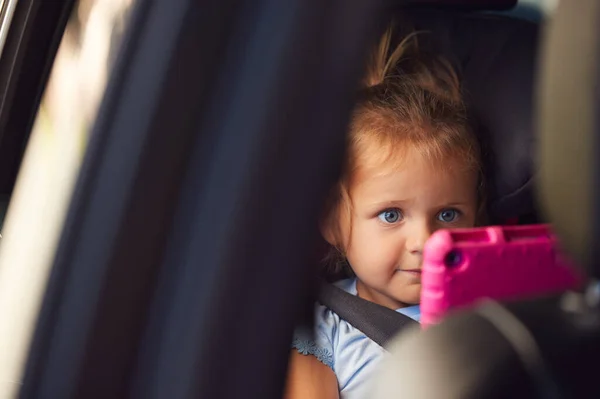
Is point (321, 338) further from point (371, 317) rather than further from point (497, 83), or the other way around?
point (497, 83)

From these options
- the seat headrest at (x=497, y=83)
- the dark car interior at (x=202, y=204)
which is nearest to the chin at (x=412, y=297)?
the seat headrest at (x=497, y=83)

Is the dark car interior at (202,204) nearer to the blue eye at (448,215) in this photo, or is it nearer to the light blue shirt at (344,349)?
the light blue shirt at (344,349)

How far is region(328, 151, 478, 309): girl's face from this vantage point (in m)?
1.48

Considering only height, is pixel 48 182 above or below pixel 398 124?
below

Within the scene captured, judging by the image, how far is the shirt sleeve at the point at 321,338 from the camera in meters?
1.44

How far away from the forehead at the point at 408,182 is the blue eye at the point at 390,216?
23 millimetres

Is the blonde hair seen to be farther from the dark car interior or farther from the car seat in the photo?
the car seat

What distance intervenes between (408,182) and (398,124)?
0.11 m

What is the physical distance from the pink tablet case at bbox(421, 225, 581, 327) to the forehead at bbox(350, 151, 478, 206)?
13.7 inches

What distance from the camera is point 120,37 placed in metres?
0.77

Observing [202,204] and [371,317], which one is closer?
[202,204]

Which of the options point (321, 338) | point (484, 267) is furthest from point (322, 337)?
point (484, 267)

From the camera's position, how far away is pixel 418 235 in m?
1.47

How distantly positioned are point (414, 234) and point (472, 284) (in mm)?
448
